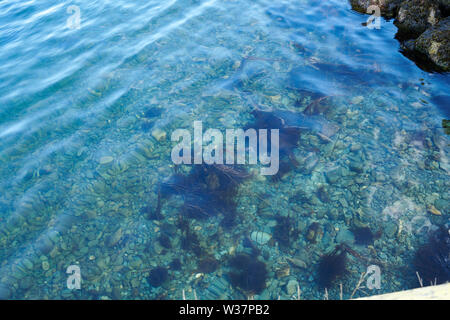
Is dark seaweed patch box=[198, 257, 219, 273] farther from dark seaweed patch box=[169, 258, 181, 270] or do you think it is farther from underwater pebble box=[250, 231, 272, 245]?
underwater pebble box=[250, 231, 272, 245]

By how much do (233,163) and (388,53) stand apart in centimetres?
720

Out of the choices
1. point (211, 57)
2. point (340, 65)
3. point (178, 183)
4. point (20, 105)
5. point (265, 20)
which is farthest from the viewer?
point (265, 20)

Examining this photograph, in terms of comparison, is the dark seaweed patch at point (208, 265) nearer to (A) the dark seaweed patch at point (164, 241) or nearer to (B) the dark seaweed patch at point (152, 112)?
(A) the dark seaweed patch at point (164, 241)

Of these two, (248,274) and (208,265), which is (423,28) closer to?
(248,274)

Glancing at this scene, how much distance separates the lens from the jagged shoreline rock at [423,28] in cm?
852

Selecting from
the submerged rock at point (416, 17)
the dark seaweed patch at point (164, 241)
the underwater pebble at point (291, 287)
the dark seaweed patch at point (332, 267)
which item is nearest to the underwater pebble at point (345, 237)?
the dark seaweed patch at point (332, 267)

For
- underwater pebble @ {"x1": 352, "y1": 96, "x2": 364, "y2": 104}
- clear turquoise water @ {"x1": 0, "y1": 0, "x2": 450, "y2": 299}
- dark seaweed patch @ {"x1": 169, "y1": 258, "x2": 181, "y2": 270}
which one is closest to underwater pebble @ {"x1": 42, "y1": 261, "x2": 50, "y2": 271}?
clear turquoise water @ {"x1": 0, "y1": 0, "x2": 450, "y2": 299}

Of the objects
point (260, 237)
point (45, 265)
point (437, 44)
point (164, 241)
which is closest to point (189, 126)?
point (164, 241)

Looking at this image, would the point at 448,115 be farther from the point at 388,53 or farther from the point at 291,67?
the point at 291,67

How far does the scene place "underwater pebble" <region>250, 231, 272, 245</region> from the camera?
521 cm

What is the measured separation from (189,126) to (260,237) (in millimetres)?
3641

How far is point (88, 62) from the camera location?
31.8 ft

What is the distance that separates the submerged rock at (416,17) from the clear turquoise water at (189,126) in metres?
0.59
